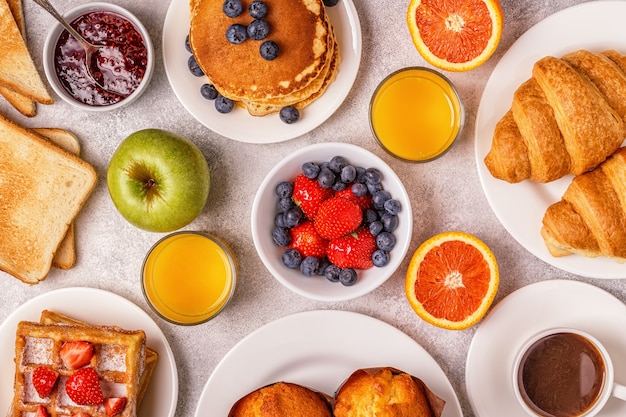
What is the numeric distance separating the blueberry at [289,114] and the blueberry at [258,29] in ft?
0.79

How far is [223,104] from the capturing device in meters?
2.00

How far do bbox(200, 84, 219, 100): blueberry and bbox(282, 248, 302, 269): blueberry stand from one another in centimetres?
56

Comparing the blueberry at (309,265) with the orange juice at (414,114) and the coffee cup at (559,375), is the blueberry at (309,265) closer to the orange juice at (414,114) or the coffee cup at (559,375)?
the orange juice at (414,114)

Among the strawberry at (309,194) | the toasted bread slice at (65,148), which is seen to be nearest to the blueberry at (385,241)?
the strawberry at (309,194)

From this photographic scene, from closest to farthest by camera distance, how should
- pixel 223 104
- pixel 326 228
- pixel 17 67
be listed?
pixel 326 228 < pixel 223 104 < pixel 17 67

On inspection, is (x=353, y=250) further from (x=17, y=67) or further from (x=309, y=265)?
(x=17, y=67)

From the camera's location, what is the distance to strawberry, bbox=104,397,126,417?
191 cm

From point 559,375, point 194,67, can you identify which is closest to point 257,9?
point 194,67

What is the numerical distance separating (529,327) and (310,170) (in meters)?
0.86

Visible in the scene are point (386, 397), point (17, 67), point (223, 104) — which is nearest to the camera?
point (386, 397)

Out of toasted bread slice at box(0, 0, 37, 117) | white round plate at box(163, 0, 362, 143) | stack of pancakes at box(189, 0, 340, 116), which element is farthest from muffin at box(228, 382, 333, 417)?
toasted bread slice at box(0, 0, 37, 117)

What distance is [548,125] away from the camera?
6.04ft

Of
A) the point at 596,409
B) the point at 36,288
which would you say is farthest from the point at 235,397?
the point at 596,409

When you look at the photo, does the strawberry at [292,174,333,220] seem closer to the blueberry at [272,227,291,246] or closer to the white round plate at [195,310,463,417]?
the blueberry at [272,227,291,246]
